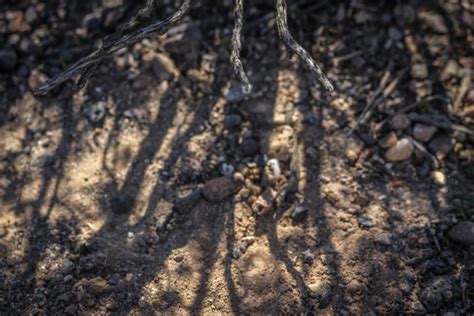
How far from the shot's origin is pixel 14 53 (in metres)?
3.34

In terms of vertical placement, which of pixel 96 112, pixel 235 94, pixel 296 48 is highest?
pixel 96 112

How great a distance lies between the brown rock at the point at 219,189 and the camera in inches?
112

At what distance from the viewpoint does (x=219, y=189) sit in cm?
285

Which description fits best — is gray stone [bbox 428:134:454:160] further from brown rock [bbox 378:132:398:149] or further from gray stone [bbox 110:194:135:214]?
gray stone [bbox 110:194:135:214]

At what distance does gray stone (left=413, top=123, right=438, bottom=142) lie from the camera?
3.00m

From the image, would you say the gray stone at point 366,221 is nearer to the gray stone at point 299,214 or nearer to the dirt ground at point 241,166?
the dirt ground at point 241,166

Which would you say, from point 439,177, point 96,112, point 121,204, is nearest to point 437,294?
point 439,177

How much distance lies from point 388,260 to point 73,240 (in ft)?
6.01

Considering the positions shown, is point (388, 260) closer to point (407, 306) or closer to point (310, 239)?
point (407, 306)

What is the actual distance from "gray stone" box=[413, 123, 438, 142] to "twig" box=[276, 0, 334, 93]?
3.29 feet

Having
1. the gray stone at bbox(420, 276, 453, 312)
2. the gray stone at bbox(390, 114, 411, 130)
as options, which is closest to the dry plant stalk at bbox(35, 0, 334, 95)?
the gray stone at bbox(390, 114, 411, 130)

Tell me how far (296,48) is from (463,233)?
1.41 m

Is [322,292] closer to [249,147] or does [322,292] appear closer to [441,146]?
[249,147]

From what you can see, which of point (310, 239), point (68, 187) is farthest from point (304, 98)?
point (68, 187)
